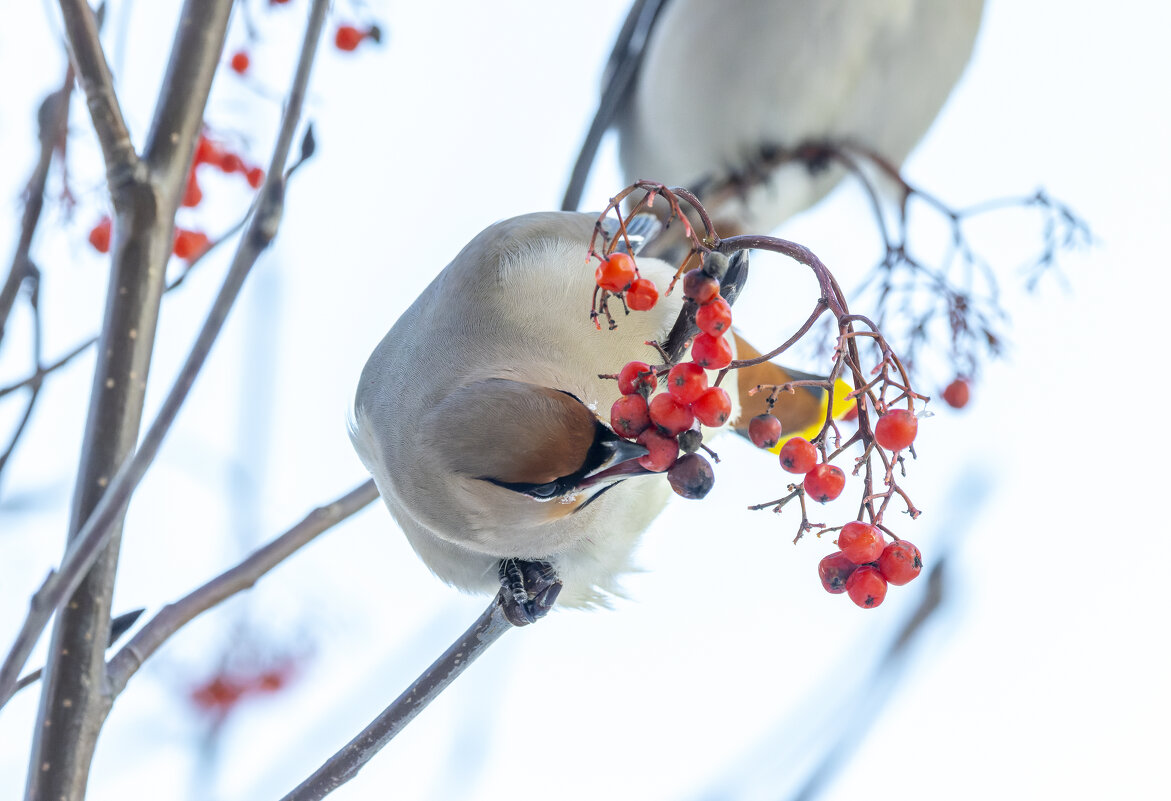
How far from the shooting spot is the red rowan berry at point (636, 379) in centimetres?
126

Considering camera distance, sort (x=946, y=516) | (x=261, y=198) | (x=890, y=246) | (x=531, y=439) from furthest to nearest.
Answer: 1. (x=890, y=246)
2. (x=531, y=439)
3. (x=946, y=516)
4. (x=261, y=198)

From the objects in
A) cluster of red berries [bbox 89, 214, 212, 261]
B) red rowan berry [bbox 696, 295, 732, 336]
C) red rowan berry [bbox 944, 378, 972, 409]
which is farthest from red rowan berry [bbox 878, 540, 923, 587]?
cluster of red berries [bbox 89, 214, 212, 261]

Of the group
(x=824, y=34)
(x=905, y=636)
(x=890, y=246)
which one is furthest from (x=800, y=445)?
(x=824, y=34)

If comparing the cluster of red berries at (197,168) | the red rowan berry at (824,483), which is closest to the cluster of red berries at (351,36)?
the cluster of red berries at (197,168)

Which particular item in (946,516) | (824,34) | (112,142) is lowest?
(946,516)

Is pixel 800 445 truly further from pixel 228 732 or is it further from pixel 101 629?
pixel 228 732

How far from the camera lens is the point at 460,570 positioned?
2.34 metres

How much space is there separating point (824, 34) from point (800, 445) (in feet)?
6.84

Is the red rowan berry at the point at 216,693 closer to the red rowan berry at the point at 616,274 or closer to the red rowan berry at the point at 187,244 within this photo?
the red rowan berry at the point at 187,244

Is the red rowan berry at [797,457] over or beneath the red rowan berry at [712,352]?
beneath

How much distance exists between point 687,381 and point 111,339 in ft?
2.49

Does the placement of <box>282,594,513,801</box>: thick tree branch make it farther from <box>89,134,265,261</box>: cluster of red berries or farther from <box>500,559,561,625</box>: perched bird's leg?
<box>89,134,265,261</box>: cluster of red berries

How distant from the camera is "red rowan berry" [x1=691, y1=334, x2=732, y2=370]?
1.21m

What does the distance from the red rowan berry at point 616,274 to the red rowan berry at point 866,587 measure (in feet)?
1.36
